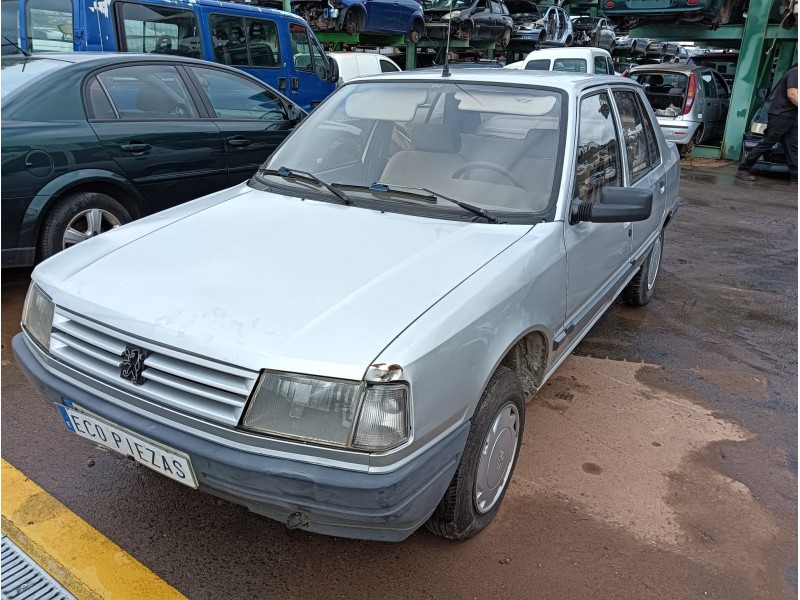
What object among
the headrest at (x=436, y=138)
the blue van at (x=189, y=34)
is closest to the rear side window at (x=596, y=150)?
the headrest at (x=436, y=138)

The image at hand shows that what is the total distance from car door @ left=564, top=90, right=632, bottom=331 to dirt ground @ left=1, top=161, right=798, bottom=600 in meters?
0.59

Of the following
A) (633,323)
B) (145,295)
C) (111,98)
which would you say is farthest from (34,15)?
(633,323)

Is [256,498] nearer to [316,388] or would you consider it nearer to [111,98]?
[316,388]

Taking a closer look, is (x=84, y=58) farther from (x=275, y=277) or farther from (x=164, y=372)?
(x=164, y=372)

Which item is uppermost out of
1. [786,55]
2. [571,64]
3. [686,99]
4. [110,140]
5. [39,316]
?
[786,55]

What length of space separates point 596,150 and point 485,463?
5.51 feet

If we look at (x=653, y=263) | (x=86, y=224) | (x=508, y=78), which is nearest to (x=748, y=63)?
(x=653, y=263)

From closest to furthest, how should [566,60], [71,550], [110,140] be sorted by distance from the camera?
[71,550] < [110,140] < [566,60]

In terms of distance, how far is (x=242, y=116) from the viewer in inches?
206

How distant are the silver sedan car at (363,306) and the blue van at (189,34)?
12.6 feet

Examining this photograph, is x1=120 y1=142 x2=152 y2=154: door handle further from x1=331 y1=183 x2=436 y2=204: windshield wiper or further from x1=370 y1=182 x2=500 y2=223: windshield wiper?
x1=370 y1=182 x2=500 y2=223: windshield wiper

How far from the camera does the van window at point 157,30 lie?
6.74m

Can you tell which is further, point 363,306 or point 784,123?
point 784,123

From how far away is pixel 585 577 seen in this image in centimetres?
217
